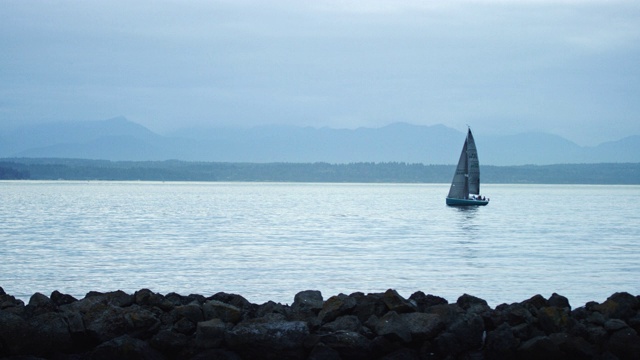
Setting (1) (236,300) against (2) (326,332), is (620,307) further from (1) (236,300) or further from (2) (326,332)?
(1) (236,300)

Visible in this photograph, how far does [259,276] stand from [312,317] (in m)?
11.6

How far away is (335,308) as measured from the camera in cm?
1200

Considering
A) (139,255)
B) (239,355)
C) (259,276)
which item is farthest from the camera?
(139,255)

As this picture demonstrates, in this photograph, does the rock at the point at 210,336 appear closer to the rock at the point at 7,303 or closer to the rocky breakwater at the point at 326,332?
the rocky breakwater at the point at 326,332

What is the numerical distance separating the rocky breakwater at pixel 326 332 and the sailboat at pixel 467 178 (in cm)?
5431

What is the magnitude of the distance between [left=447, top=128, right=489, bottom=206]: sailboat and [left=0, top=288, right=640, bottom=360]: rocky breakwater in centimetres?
5431

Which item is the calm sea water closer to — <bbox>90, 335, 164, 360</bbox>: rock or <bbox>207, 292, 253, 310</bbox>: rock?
<bbox>207, 292, 253, 310</bbox>: rock

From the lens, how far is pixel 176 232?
42094 mm

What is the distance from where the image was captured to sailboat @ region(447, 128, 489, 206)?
6656 cm

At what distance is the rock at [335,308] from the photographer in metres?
11.9

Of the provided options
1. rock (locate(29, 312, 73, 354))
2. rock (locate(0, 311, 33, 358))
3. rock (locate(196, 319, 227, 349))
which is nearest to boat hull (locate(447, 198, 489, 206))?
rock (locate(196, 319, 227, 349))

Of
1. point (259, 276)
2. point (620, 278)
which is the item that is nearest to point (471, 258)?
point (620, 278)

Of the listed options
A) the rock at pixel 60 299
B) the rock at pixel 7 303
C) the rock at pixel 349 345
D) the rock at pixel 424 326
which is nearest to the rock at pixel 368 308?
the rock at pixel 424 326

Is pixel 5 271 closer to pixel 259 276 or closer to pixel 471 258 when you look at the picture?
pixel 259 276
